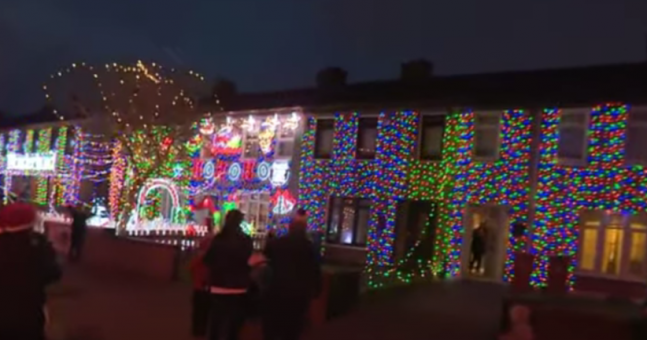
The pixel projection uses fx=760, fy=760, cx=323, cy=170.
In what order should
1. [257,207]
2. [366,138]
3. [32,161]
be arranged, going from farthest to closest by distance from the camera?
1. [32,161]
2. [257,207]
3. [366,138]

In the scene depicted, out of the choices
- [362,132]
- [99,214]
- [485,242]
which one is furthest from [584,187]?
[99,214]

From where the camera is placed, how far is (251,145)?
27.4 meters

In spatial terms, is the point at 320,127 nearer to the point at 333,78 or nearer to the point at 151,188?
the point at 333,78

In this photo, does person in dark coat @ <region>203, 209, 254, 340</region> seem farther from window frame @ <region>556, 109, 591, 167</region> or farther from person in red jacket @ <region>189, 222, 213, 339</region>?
window frame @ <region>556, 109, 591, 167</region>

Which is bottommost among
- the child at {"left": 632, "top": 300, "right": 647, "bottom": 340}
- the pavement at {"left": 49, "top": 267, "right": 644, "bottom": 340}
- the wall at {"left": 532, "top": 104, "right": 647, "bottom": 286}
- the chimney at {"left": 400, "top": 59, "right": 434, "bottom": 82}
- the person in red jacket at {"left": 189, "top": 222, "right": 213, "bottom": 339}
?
the pavement at {"left": 49, "top": 267, "right": 644, "bottom": 340}

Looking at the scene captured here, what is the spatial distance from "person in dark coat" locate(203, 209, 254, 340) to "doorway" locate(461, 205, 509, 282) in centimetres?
1331

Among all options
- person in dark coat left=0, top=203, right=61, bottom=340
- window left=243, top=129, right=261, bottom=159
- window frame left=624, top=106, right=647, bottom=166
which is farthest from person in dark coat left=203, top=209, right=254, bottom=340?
window left=243, top=129, right=261, bottom=159

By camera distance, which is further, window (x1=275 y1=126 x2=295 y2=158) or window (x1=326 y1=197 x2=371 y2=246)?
window (x1=275 y1=126 x2=295 y2=158)

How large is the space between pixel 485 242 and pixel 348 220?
527 centimetres

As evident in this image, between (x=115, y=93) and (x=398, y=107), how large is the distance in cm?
991

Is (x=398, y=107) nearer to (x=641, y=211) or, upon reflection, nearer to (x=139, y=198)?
(x=641, y=211)

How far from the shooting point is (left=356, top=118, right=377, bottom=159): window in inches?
924

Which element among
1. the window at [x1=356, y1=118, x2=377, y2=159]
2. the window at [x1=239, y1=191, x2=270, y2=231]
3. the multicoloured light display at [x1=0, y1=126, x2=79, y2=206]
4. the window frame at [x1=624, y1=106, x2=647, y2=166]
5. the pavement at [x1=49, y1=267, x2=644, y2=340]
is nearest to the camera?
the pavement at [x1=49, y1=267, x2=644, y2=340]

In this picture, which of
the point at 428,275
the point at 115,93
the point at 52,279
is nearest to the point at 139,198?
the point at 115,93
